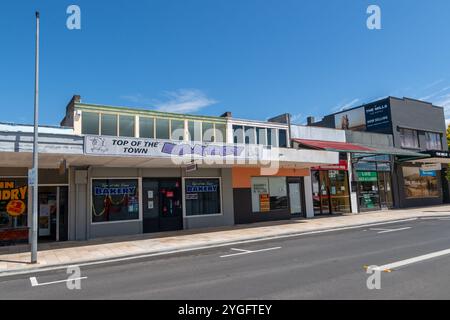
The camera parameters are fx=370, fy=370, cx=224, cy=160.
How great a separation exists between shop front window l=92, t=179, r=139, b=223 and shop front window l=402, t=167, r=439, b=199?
21134mm

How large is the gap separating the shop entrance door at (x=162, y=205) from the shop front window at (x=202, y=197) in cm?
49

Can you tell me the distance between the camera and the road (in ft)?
20.9

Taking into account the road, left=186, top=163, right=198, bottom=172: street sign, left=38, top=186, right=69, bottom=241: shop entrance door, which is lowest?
the road

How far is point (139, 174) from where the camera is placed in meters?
17.0

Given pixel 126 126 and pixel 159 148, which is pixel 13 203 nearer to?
pixel 126 126

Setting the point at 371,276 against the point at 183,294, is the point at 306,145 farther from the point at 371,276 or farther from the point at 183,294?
the point at 183,294

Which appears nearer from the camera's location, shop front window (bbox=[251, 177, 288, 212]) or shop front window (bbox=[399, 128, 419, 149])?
shop front window (bbox=[251, 177, 288, 212])

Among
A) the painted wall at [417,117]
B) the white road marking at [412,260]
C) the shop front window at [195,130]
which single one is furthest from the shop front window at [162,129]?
the painted wall at [417,117]

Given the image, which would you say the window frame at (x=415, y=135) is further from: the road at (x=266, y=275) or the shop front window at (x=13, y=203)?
the shop front window at (x=13, y=203)

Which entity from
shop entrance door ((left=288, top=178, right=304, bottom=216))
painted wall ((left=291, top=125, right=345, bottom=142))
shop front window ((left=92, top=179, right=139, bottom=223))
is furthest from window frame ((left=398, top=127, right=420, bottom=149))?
shop front window ((left=92, top=179, right=139, bottom=223))

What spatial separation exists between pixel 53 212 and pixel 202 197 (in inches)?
269

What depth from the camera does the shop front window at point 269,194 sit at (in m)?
20.4

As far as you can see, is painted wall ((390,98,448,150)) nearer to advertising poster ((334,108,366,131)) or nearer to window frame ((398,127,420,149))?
window frame ((398,127,420,149))
